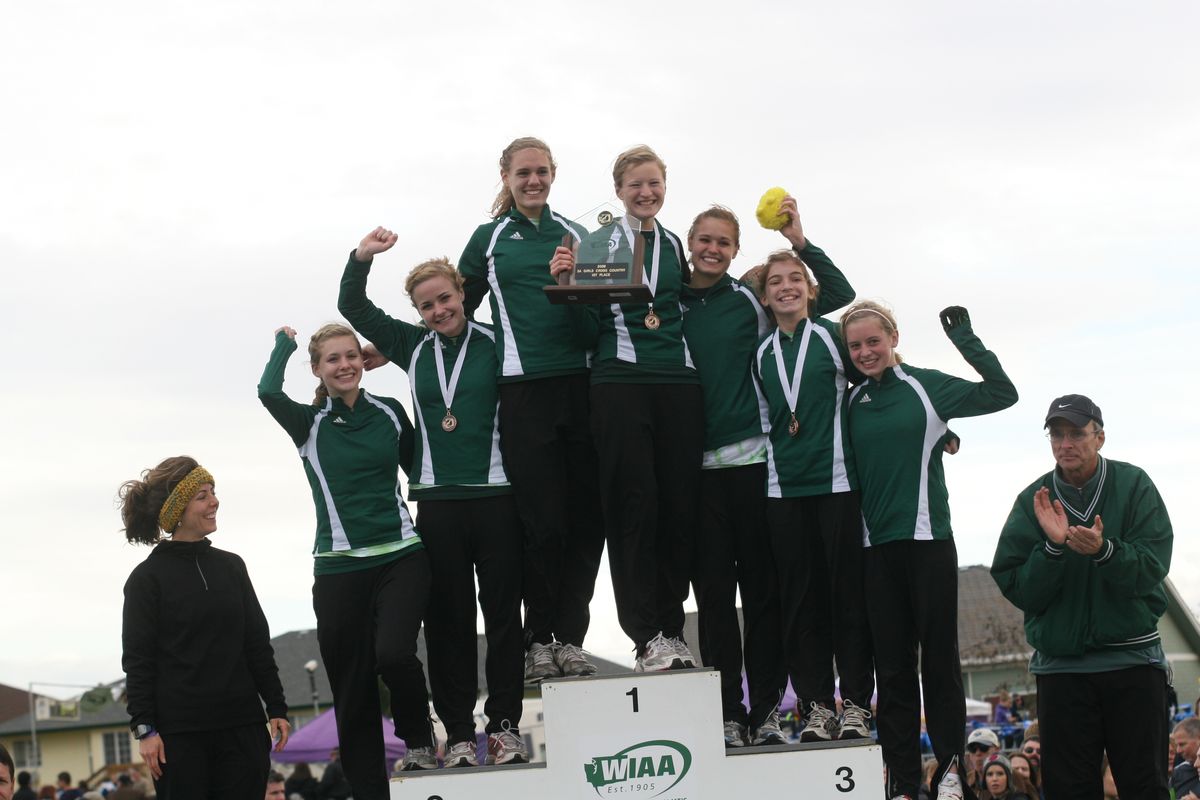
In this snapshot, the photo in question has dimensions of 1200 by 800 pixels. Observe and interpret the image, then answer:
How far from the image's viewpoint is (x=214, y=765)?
5.43m

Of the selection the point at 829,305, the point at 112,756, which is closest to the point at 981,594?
the point at 112,756

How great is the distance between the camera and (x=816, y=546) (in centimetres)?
566

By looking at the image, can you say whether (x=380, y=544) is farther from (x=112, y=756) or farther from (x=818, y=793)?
(x=112, y=756)

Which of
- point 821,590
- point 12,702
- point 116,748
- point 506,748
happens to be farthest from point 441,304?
point 12,702

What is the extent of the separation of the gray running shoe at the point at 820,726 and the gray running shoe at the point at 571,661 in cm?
92

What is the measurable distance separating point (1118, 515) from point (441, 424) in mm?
2797

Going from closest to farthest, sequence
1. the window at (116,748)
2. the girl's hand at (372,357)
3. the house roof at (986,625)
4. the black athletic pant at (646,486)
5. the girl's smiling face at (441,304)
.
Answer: the black athletic pant at (646,486) < the girl's smiling face at (441,304) < the girl's hand at (372,357) < the house roof at (986,625) < the window at (116,748)

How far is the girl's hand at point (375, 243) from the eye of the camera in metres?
5.93

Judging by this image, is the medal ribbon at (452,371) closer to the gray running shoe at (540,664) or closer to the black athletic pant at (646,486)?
→ the black athletic pant at (646,486)

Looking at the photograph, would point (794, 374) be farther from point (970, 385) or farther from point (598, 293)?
point (598, 293)

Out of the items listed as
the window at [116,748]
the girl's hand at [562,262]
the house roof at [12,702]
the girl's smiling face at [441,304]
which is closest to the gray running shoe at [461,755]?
the girl's smiling face at [441,304]

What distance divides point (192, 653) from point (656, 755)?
1937mm

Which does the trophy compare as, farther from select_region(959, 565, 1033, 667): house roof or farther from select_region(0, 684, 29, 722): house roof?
select_region(0, 684, 29, 722): house roof

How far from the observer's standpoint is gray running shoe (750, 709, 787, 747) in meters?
5.66
